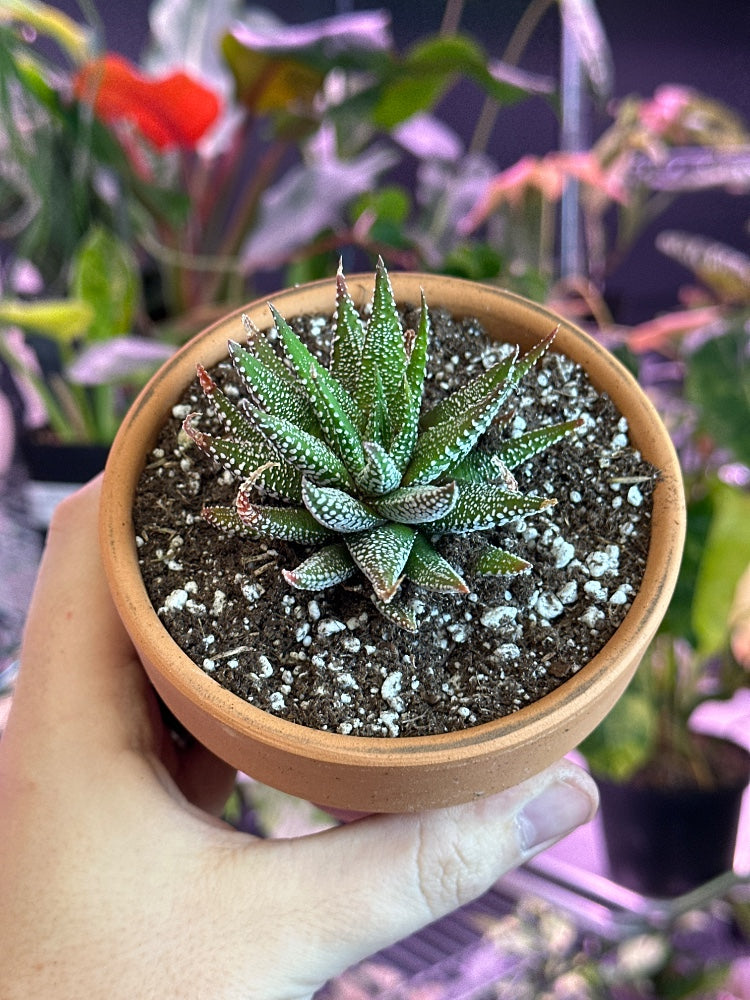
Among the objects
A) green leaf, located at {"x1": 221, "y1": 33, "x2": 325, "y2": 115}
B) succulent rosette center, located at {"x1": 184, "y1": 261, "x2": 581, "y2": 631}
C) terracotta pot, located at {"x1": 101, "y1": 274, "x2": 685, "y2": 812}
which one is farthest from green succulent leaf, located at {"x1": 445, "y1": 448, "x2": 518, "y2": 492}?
green leaf, located at {"x1": 221, "y1": 33, "x2": 325, "y2": 115}

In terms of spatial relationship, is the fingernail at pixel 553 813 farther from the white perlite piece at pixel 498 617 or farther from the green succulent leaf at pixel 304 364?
the green succulent leaf at pixel 304 364

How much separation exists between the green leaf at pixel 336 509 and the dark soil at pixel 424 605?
64 millimetres

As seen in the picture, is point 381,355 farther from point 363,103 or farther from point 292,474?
point 363,103

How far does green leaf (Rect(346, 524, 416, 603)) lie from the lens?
46cm

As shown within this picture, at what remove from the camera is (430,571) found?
497 millimetres

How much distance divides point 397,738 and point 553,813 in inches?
8.5

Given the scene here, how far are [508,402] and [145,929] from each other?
0.43 m

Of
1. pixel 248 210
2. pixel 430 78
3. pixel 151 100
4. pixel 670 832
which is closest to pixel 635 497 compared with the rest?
pixel 670 832

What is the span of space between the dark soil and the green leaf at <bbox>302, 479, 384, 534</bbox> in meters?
0.06

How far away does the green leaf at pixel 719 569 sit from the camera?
2.80 ft

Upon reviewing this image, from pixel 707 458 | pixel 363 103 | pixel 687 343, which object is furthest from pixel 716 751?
pixel 363 103

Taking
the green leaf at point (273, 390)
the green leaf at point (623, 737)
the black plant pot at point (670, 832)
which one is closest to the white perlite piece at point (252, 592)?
the green leaf at point (273, 390)

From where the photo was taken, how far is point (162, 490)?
2.01ft

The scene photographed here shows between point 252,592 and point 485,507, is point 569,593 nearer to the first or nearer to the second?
point 485,507
